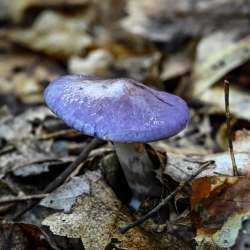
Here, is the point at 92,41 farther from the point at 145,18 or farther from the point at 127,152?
the point at 127,152

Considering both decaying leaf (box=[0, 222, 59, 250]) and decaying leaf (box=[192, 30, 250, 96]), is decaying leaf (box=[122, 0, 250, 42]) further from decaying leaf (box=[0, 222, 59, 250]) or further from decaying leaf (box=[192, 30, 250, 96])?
decaying leaf (box=[0, 222, 59, 250])

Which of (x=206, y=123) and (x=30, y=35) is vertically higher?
(x=206, y=123)

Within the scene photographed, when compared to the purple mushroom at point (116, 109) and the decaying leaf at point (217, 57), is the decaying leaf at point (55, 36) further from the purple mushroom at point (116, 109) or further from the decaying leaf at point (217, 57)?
the purple mushroom at point (116, 109)

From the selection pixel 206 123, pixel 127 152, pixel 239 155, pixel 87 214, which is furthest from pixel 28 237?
pixel 206 123

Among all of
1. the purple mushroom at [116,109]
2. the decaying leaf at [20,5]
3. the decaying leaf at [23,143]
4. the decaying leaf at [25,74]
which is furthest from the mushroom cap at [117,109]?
the decaying leaf at [20,5]

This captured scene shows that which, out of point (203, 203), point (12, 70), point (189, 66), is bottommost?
point (12, 70)

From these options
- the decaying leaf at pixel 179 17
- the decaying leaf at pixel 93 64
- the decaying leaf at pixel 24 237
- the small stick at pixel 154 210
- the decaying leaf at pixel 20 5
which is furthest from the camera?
the decaying leaf at pixel 20 5
